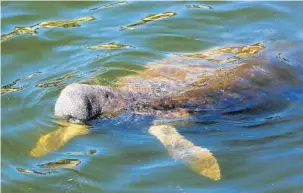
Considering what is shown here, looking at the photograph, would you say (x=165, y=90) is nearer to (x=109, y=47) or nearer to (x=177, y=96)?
(x=177, y=96)

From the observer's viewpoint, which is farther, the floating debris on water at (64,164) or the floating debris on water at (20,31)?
the floating debris on water at (20,31)

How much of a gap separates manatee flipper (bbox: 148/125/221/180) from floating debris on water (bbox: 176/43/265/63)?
1798 mm

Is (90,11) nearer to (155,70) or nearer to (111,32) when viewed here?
(111,32)

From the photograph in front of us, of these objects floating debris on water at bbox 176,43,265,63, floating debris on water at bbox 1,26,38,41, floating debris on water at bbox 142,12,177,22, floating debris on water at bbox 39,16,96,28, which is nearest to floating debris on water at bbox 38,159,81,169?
floating debris on water at bbox 176,43,265,63

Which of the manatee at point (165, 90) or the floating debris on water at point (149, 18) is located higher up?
the floating debris on water at point (149, 18)

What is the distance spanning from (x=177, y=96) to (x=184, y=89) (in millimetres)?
196

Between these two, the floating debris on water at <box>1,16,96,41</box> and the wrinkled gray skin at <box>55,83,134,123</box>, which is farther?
the floating debris on water at <box>1,16,96,41</box>

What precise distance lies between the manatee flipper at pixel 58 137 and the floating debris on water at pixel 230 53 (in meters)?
2.40

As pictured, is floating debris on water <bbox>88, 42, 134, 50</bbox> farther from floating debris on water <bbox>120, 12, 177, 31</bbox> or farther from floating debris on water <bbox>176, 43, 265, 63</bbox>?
floating debris on water <bbox>176, 43, 265, 63</bbox>

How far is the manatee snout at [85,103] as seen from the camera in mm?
6758

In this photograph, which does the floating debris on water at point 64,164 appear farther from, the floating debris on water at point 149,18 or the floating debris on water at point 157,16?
the floating debris on water at point 157,16

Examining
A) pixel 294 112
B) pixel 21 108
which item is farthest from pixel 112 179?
pixel 294 112

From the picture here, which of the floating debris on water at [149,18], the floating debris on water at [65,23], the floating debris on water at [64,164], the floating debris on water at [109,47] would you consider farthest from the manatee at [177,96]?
the floating debris on water at [65,23]

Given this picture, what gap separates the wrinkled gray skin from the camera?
266 inches
